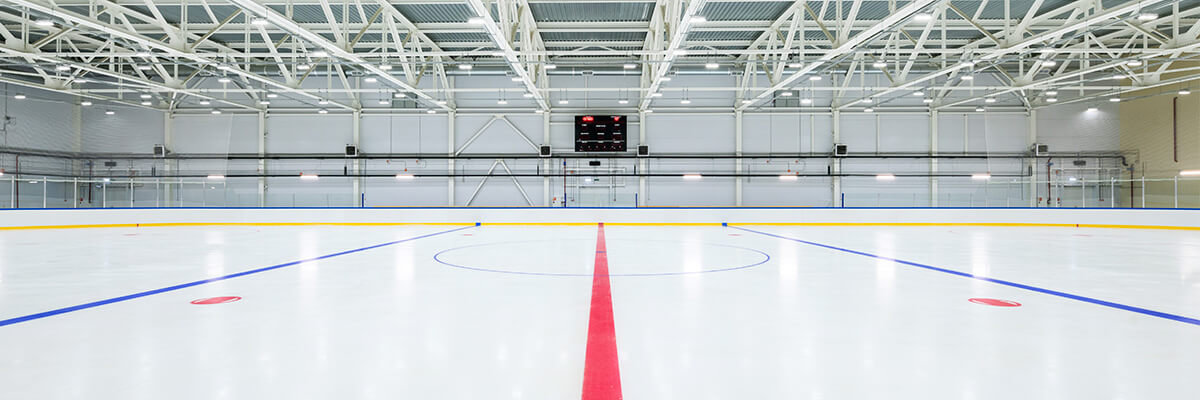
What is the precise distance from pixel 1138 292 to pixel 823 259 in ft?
10.1

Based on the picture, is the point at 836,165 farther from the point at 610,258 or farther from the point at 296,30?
the point at 296,30

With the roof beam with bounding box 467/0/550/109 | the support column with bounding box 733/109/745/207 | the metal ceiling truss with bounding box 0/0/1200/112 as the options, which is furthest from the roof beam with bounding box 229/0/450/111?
the support column with bounding box 733/109/745/207

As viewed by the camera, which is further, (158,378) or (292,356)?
(292,356)

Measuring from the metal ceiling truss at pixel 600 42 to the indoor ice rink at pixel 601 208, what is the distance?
194 mm

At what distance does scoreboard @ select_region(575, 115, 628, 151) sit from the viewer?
23.4 meters

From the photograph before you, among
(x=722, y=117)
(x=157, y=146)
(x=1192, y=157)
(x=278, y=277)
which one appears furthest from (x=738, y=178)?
(x=157, y=146)

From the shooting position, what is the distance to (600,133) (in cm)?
2341

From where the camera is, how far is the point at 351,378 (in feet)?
7.33

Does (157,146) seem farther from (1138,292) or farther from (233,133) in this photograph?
(1138,292)

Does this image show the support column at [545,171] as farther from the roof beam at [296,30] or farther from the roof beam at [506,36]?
the roof beam at [296,30]

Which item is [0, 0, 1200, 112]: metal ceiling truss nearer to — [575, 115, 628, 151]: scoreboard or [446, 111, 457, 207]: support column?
[446, 111, 457, 207]: support column

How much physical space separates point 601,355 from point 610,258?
464cm

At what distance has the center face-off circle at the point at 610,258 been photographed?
5.90 m

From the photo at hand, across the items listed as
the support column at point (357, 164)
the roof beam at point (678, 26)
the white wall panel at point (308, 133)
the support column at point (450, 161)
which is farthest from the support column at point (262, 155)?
the roof beam at point (678, 26)
